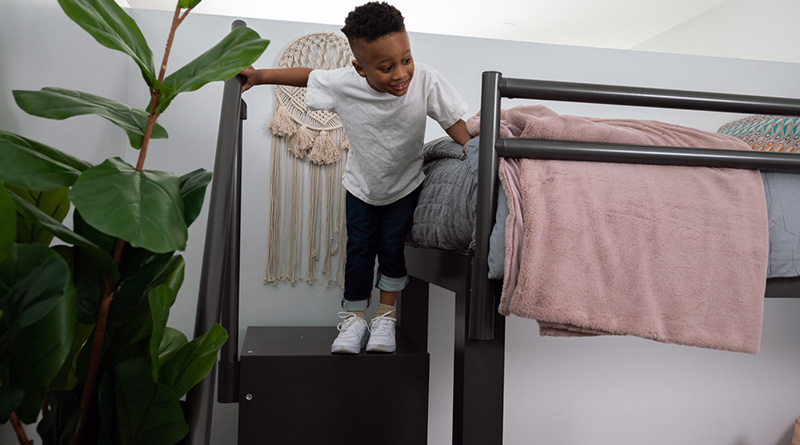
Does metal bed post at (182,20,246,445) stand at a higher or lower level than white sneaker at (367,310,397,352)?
higher

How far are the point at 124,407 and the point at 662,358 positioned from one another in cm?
189

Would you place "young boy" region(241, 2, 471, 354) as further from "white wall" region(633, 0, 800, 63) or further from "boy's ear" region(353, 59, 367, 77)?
"white wall" region(633, 0, 800, 63)

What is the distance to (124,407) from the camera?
56 centimetres

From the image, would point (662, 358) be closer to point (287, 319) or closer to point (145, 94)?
point (287, 319)

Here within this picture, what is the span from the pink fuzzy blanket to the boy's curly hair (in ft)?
→ 1.16

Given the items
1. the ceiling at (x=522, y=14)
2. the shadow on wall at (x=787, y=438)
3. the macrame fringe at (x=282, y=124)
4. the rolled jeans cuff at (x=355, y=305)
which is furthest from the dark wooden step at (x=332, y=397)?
the ceiling at (x=522, y=14)

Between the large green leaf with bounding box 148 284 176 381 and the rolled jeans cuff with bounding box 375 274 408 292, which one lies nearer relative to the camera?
the large green leaf with bounding box 148 284 176 381

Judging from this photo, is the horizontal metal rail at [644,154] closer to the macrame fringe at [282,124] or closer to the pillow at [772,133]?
the pillow at [772,133]

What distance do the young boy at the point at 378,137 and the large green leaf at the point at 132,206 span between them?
0.60 metres

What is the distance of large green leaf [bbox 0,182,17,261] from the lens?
474mm

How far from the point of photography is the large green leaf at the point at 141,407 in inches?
21.9

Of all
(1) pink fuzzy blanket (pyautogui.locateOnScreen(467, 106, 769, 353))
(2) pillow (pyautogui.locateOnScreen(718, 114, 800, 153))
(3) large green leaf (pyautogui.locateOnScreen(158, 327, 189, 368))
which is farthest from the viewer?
(2) pillow (pyautogui.locateOnScreen(718, 114, 800, 153))

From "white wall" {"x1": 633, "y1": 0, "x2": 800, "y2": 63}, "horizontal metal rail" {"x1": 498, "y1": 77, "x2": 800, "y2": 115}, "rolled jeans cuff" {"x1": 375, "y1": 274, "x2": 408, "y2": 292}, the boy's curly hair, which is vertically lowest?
"rolled jeans cuff" {"x1": 375, "y1": 274, "x2": 408, "y2": 292}

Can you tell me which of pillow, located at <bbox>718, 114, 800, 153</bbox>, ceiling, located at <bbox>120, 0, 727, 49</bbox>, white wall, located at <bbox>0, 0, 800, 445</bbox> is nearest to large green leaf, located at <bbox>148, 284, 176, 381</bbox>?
white wall, located at <bbox>0, 0, 800, 445</bbox>
